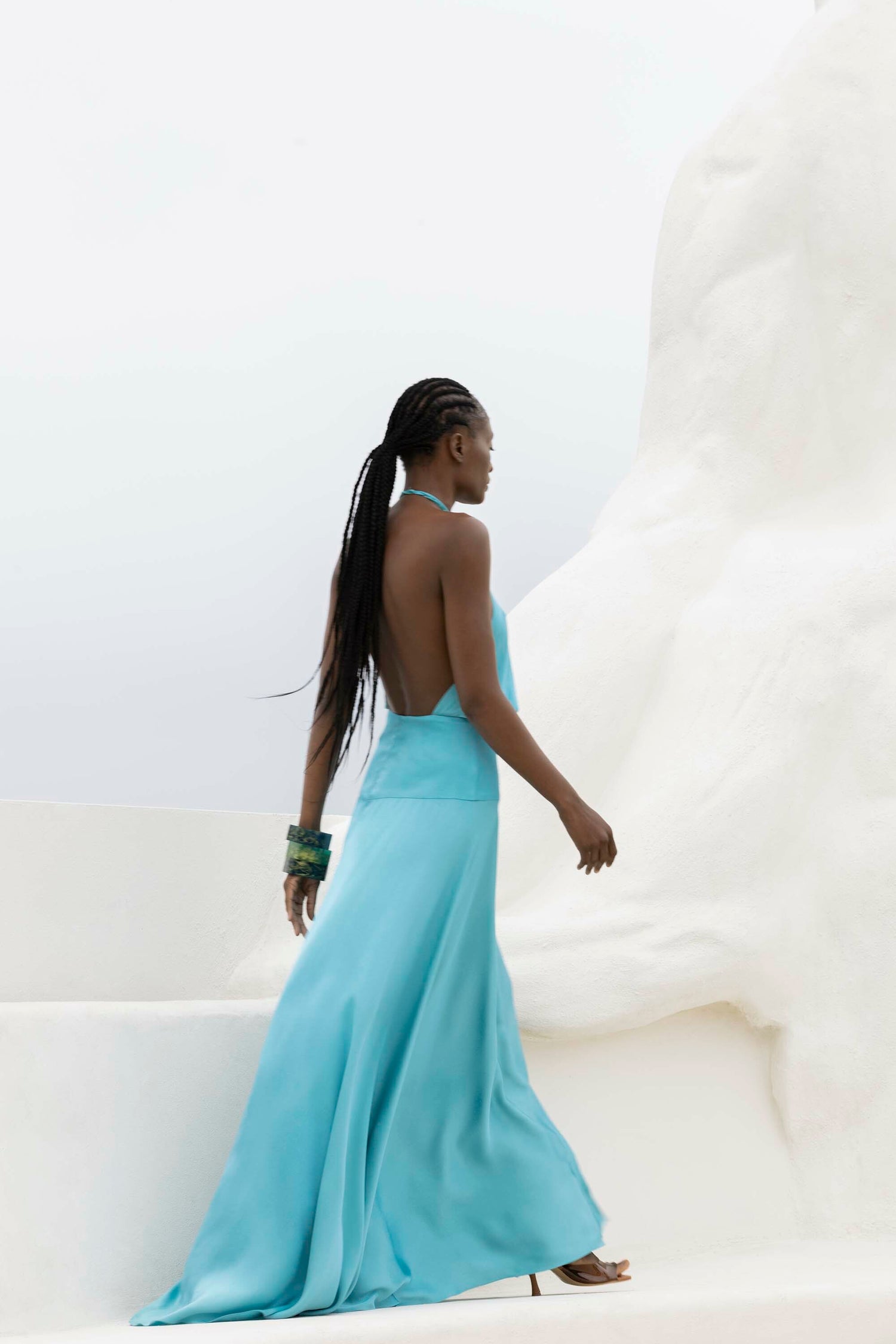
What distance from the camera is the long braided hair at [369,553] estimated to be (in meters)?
2.19

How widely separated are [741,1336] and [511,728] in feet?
3.10

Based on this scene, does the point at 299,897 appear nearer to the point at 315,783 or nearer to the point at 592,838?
the point at 315,783

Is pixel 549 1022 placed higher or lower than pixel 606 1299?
higher

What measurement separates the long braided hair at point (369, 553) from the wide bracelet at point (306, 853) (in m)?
0.10

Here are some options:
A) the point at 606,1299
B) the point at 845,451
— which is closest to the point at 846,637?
the point at 845,451

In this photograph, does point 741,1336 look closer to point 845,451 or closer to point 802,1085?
point 802,1085

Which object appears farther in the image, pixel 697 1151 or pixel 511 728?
pixel 697 1151

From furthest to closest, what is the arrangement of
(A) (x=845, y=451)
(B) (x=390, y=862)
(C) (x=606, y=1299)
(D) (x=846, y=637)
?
(A) (x=845, y=451) → (D) (x=846, y=637) → (B) (x=390, y=862) → (C) (x=606, y=1299)

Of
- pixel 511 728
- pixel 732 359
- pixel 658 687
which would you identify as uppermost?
pixel 732 359

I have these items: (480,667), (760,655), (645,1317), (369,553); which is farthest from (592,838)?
(760,655)

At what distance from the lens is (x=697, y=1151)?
2.72 metres

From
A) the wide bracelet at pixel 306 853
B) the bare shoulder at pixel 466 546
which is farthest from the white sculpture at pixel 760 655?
the bare shoulder at pixel 466 546

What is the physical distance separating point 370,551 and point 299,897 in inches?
22.5

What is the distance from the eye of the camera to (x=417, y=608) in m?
2.15
